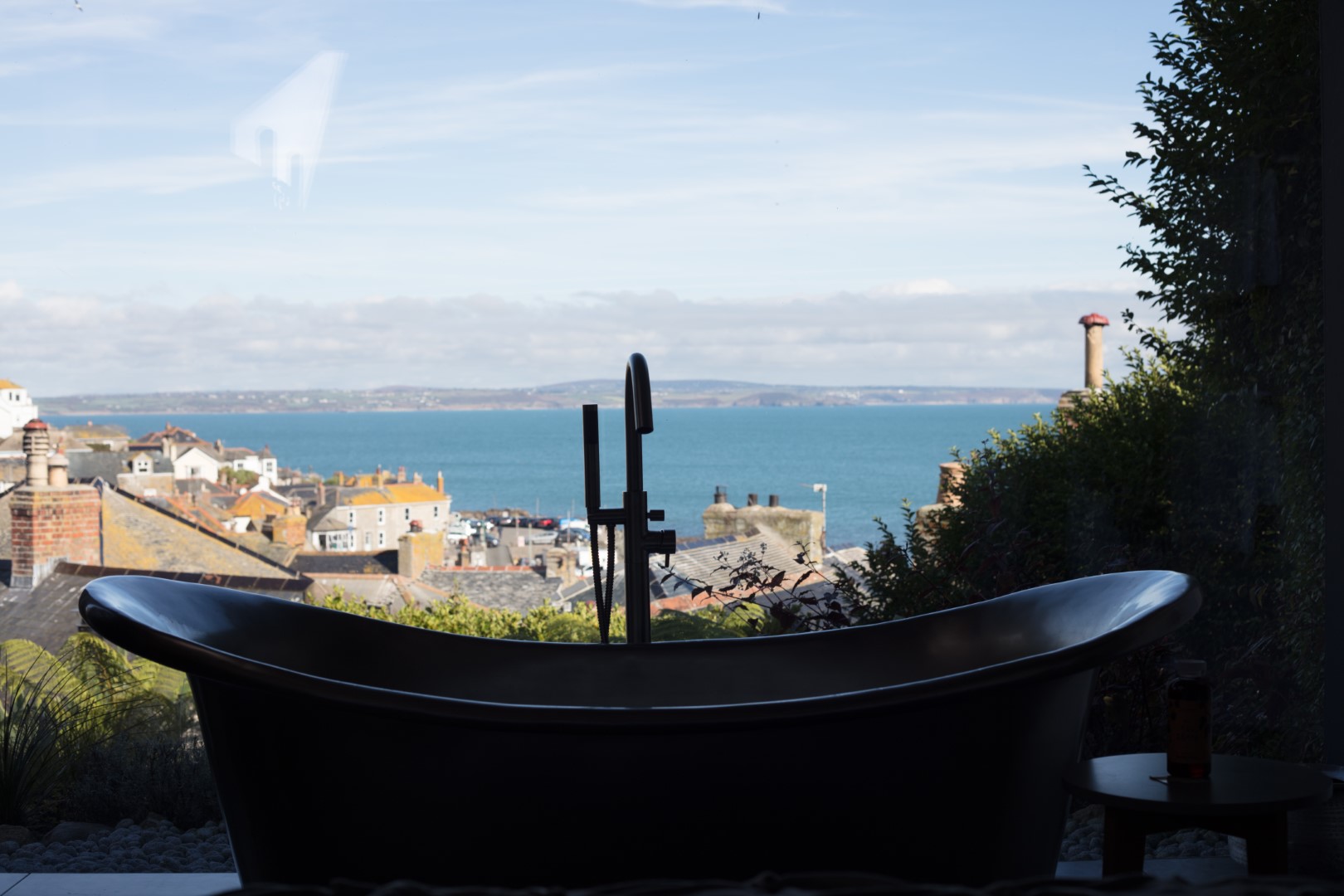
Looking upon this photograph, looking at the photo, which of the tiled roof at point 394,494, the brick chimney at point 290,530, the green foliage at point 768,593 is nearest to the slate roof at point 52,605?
the brick chimney at point 290,530

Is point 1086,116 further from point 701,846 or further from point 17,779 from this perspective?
point 17,779

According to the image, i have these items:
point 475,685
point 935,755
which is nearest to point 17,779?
point 475,685

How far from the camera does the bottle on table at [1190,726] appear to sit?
5.40 feet

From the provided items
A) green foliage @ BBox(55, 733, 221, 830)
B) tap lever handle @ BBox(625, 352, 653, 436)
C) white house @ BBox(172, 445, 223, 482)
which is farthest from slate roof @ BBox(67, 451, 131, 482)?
tap lever handle @ BBox(625, 352, 653, 436)

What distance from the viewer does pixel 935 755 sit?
5.33 feet

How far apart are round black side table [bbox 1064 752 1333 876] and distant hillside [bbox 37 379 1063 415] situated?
65.0 inches

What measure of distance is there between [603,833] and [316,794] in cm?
37

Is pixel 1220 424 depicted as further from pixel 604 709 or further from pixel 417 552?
pixel 417 552

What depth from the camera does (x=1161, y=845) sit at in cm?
260

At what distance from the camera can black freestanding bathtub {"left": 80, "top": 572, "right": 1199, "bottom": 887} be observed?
5.03 ft

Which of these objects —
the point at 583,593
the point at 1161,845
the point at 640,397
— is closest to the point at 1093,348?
the point at 1161,845

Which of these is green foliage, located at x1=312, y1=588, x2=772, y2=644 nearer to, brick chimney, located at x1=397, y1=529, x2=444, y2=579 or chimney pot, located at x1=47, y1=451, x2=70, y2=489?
brick chimney, located at x1=397, y1=529, x2=444, y2=579

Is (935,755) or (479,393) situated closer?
(935,755)

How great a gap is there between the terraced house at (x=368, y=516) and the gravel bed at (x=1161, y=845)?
2.00 meters
